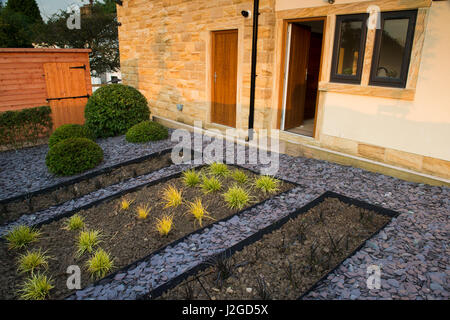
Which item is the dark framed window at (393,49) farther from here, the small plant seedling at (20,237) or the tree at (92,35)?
the tree at (92,35)

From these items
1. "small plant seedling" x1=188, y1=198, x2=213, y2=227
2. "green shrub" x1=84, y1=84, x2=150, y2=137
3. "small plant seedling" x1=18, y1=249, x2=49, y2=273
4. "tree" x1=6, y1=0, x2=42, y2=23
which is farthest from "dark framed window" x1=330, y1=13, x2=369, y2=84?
"tree" x1=6, y1=0, x2=42, y2=23

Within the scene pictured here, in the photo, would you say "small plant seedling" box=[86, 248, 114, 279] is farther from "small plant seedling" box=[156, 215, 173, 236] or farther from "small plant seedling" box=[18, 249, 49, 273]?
"small plant seedling" box=[156, 215, 173, 236]

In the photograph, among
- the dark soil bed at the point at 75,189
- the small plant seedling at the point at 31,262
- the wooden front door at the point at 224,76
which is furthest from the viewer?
the wooden front door at the point at 224,76

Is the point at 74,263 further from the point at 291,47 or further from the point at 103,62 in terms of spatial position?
the point at 103,62

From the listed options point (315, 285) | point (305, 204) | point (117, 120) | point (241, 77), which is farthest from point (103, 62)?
point (315, 285)

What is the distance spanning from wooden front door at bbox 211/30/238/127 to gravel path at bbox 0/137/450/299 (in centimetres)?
336

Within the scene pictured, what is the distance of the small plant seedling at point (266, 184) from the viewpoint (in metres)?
4.86

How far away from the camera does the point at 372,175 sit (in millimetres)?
5324

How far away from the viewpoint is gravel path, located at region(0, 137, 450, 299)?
2.86 meters

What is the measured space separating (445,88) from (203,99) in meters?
5.41

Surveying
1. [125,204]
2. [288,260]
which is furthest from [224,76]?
[288,260]

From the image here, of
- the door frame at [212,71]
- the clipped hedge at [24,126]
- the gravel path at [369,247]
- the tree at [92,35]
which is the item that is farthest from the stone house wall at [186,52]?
the tree at [92,35]

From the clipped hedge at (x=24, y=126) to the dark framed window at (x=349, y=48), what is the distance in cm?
746

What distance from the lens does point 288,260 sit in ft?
10.7
